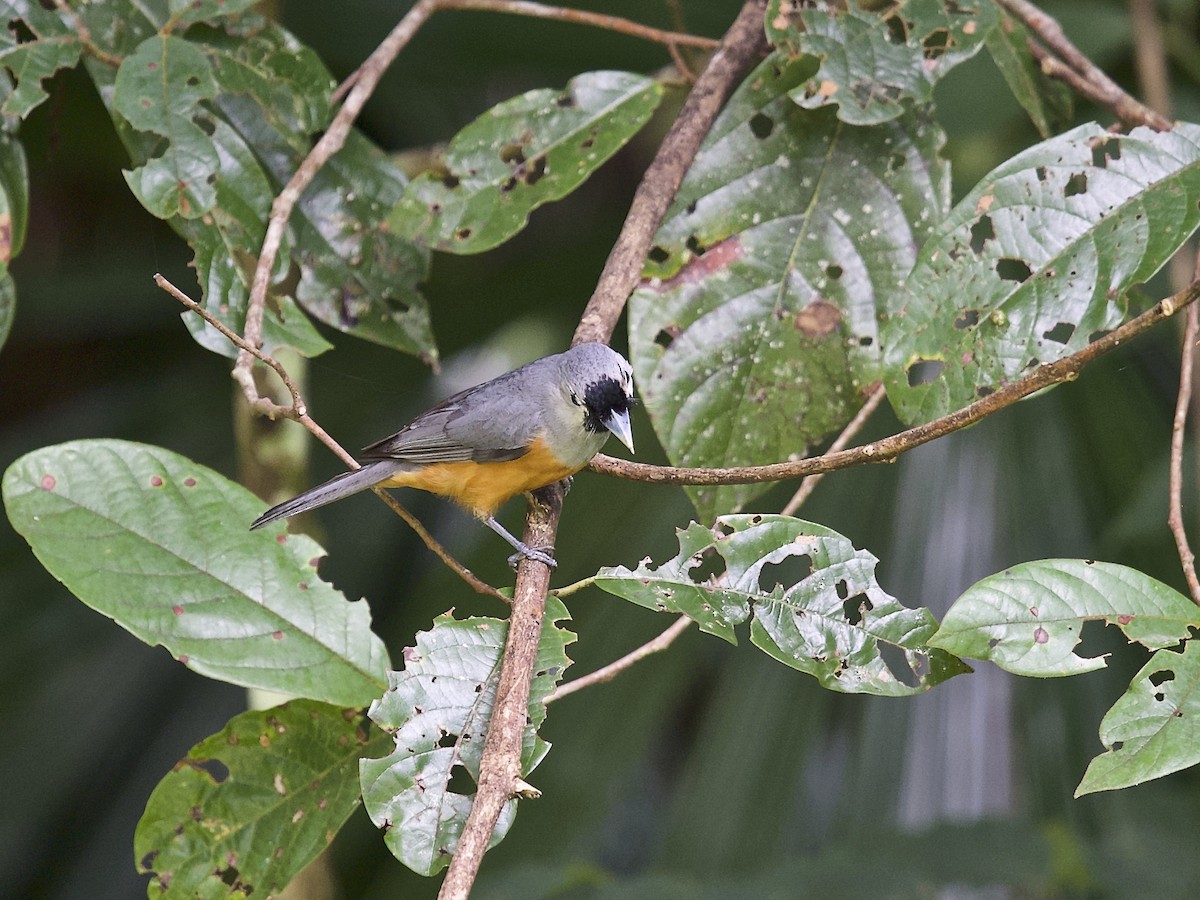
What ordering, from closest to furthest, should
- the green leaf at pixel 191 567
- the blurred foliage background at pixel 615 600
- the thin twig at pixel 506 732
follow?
the thin twig at pixel 506 732, the green leaf at pixel 191 567, the blurred foliage background at pixel 615 600

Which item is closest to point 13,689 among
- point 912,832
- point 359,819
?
point 359,819

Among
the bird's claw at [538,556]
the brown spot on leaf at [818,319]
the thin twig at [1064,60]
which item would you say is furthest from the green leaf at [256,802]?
the thin twig at [1064,60]

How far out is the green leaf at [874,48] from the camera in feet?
6.53

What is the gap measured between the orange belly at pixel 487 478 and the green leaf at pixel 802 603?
0.69 m

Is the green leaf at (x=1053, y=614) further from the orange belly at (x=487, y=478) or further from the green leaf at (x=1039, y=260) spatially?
the orange belly at (x=487, y=478)

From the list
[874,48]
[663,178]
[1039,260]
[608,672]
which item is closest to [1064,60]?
[874,48]

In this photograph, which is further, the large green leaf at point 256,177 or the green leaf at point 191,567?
the large green leaf at point 256,177

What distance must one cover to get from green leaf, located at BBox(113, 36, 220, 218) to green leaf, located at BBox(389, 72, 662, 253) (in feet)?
1.27

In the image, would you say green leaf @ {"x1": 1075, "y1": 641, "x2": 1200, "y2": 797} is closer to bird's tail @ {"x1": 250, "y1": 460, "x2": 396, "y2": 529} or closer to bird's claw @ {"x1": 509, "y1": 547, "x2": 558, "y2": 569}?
bird's claw @ {"x1": 509, "y1": 547, "x2": 558, "y2": 569}

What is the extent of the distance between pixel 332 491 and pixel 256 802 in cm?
64

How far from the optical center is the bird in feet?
7.28

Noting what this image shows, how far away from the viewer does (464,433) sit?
2.43m

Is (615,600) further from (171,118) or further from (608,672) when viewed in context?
(171,118)

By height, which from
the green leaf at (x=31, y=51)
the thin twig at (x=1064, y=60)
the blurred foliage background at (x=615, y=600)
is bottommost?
the blurred foliage background at (x=615, y=600)
